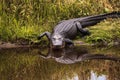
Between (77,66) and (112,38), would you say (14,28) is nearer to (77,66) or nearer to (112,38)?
(112,38)

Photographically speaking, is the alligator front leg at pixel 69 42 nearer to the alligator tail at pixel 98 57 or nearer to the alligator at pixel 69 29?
the alligator at pixel 69 29

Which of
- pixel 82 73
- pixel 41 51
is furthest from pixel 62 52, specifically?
pixel 82 73

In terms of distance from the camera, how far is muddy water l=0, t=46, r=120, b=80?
22.6ft

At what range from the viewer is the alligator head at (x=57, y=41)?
909 cm

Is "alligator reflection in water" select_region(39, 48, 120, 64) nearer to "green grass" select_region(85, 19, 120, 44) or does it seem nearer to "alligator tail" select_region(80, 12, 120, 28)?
"green grass" select_region(85, 19, 120, 44)

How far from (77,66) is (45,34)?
92.0 inches

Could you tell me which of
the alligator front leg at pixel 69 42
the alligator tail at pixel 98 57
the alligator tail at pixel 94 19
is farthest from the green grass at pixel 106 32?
the alligator tail at pixel 98 57

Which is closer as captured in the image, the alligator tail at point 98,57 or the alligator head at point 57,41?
the alligator tail at point 98,57

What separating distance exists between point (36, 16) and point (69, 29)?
0.98 meters

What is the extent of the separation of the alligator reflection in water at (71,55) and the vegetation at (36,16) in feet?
2.83

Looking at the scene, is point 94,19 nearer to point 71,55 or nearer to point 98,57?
point 71,55

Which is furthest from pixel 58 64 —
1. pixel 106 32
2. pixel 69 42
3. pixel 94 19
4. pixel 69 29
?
pixel 94 19

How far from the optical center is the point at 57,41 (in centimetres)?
920

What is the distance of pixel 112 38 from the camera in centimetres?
960
